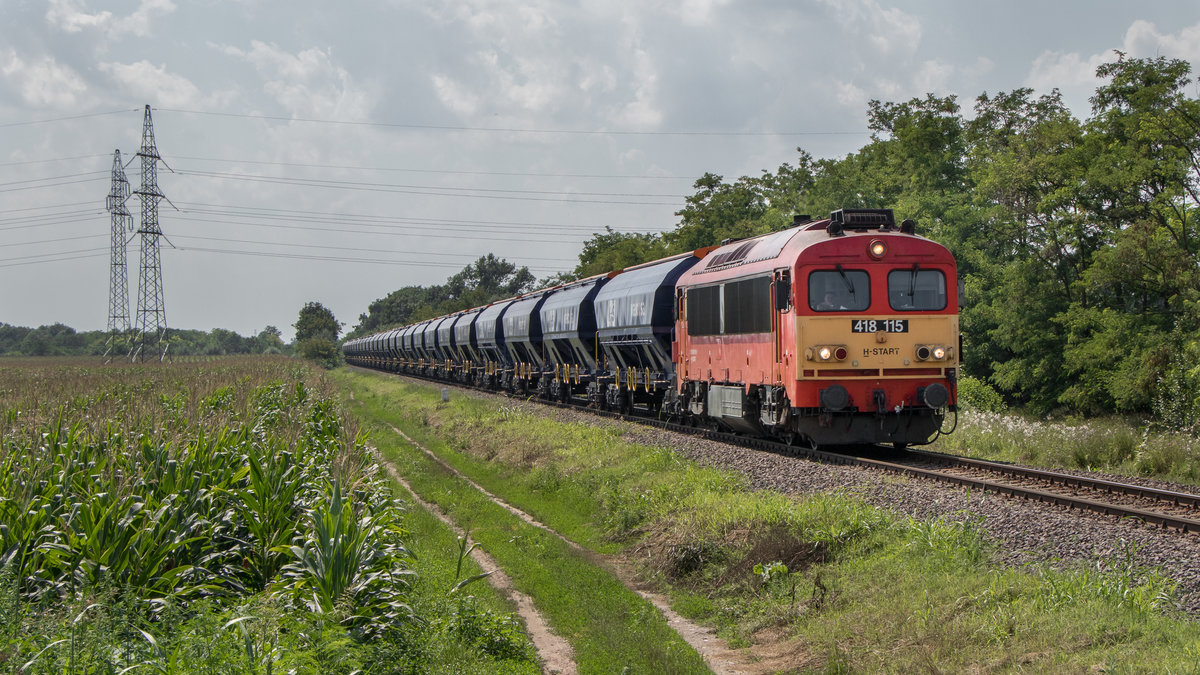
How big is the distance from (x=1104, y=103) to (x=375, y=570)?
37.2 metres

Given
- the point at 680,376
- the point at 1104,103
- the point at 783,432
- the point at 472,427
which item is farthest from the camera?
the point at 1104,103

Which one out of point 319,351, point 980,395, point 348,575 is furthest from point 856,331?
point 319,351

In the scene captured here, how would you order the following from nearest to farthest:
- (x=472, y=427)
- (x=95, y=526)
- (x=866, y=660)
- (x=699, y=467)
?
(x=866, y=660) → (x=95, y=526) → (x=699, y=467) → (x=472, y=427)

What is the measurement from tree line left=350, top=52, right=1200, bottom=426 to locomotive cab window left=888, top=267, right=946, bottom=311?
1203cm

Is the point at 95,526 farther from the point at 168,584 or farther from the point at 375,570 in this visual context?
the point at 375,570

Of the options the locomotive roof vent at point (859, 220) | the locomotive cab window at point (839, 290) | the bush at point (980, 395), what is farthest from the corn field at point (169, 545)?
the bush at point (980, 395)

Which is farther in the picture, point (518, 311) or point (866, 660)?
point (518, 311)

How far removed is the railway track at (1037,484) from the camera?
34.2ft

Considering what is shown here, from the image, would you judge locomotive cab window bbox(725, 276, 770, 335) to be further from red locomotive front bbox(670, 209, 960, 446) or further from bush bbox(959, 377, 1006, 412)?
bush bbox(959, 377, 1006, 412)

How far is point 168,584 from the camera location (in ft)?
26.8

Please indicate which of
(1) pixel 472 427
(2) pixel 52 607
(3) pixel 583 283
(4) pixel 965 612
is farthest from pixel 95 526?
(3) pixel 583 283

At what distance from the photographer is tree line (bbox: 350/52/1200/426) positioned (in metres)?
31.2

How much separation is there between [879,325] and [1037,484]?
376 cm

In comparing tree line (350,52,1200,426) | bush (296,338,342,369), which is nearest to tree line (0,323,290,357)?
bush (296,338,342,369)
